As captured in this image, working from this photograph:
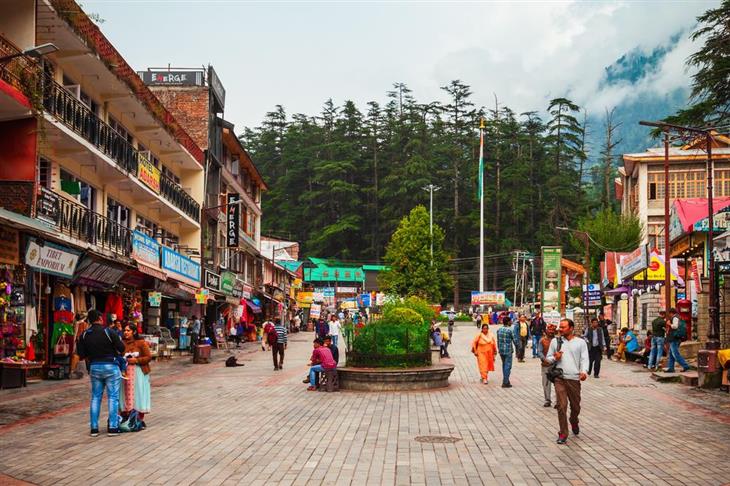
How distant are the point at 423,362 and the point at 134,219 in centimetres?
1662

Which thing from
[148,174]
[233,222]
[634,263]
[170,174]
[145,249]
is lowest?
[634,263]

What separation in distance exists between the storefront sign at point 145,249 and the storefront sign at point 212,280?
28.7 ft

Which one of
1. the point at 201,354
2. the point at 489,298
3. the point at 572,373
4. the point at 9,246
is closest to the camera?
the point at 572,373

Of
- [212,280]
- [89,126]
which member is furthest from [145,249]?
[212,280]

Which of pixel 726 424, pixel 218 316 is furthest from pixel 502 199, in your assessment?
pixel 726 424

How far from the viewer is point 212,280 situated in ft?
133

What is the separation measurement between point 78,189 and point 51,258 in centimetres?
439

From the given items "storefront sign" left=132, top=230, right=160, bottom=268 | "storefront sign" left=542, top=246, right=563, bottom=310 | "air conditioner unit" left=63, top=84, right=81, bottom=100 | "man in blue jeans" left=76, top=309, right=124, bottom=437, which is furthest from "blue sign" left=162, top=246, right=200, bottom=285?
"man in blue jeans" left=76, top=309, right=124, bottom=437

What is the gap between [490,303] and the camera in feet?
277

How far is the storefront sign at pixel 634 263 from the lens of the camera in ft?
109

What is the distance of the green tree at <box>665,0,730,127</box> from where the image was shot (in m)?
19.2

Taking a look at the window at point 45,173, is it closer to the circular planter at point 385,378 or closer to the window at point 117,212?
the window at point 117,212

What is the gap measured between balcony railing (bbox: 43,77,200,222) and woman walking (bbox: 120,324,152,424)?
1122 cm

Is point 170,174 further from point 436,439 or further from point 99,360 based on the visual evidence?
point 436,439
